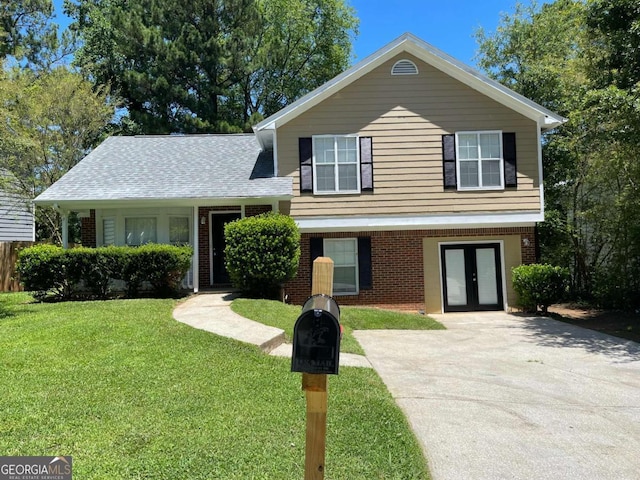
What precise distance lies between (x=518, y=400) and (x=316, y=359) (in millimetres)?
4062

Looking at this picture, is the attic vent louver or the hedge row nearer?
the hedge row

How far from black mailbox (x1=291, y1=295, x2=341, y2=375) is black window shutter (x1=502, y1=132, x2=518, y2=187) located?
1222 centimetres

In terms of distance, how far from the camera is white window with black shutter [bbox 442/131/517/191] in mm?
13312

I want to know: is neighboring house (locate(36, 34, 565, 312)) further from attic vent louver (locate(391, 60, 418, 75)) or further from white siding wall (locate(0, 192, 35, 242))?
white siding wall (locate(0, 192, 35, 242))

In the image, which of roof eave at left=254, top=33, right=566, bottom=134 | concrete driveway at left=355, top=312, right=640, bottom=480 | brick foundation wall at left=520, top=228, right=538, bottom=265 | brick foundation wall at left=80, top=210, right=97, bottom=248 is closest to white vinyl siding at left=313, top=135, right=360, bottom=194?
roof eave at left=254, top=33, right=566, bottom=134

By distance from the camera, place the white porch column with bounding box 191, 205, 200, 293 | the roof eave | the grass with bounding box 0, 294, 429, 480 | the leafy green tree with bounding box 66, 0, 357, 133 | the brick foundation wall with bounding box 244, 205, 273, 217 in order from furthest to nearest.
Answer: the leafy green tree with bounding box 66, 0, 357, 133 < the brick foundation wall with bounding box 244, 205, 273, 217 < the roof eave < the white porch column with bounding box 191, 205, 200, 293 < the grass with bounding box 0, 294, 429, 480

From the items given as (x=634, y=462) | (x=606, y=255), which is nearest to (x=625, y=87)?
(x=606, y=255)

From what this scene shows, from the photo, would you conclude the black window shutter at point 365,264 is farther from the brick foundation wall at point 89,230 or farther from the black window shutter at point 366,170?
the brick foundation wall at point 89,230

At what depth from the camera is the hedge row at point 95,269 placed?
11.4 meters

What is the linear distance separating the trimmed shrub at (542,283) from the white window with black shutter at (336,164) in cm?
485

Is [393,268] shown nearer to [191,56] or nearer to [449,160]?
[449,160]

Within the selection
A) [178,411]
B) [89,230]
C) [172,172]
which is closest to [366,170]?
[172,172]

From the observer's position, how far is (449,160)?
1333cm

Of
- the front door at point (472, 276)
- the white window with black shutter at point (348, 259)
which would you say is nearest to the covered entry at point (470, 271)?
the front door at point (472, 276)
